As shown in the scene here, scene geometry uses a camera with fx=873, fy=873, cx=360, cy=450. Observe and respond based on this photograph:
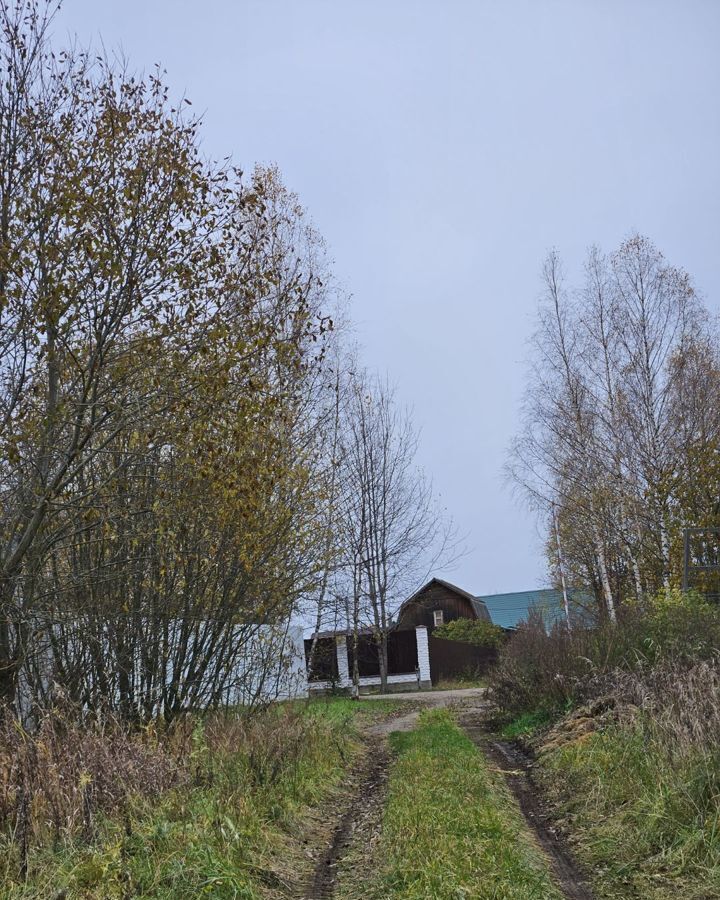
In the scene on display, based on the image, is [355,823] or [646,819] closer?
[646,819]

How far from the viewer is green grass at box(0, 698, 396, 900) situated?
487 centimetres

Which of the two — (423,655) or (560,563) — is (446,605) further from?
(560,563)

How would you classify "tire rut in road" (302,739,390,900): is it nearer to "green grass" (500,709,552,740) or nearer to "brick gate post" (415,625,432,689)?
"green grass" (500,709,552,740)

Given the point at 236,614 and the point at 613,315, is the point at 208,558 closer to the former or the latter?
the point at 236,614

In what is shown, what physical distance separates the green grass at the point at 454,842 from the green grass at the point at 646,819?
1.55 ft

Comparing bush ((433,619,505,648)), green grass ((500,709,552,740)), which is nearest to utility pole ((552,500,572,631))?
bush ((433,619,505,648))

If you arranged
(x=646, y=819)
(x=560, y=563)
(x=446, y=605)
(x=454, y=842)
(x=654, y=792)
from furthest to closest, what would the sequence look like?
(x=446, y=605)
(x=560, y=563)
(x=654, y=792)
(x=646, y=819)
(x=454, y=842)

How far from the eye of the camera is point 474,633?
33406mm

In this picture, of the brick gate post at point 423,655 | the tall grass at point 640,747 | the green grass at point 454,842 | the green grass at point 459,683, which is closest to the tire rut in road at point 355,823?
the green grass at point 454,842

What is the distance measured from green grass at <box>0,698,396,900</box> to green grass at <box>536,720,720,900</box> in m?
2.21

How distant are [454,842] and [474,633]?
28086 mm

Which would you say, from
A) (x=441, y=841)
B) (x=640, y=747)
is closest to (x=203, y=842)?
(x=441, y=841)

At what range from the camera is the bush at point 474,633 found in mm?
33125

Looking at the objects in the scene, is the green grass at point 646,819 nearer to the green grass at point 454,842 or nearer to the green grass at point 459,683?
the green grass at point 454,842
